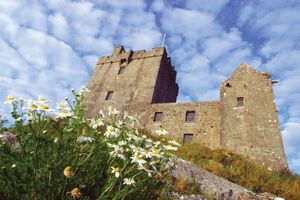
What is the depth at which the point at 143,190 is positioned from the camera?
2.70 metres

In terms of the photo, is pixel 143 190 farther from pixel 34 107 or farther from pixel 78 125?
pixel 34 107

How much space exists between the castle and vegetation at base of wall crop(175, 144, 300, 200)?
1385 mm

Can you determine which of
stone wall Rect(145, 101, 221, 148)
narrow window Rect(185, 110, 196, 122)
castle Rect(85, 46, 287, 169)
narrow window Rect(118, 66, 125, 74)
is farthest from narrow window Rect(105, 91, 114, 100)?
narrow window Rect(185, 110, 196, 122)

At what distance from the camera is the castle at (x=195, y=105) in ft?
46.9

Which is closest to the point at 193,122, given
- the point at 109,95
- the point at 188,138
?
the point at 188,138

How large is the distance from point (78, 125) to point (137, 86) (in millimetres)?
19330

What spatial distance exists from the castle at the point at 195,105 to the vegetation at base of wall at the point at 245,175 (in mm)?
1385

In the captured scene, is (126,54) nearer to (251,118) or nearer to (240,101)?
(240,101)

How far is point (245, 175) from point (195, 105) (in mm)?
8947

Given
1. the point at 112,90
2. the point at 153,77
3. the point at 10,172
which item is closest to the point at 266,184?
the point at 10,172

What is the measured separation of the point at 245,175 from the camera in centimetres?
972

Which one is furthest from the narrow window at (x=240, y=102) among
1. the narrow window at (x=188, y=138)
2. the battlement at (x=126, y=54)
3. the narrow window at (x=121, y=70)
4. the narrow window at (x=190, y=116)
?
the narrow window at (x=121, y=70)

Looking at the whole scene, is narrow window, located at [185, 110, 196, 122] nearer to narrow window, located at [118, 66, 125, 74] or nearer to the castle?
the castle

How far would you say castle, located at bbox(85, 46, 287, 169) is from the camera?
14.3 m
